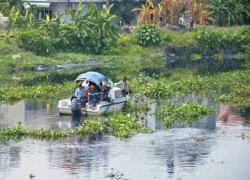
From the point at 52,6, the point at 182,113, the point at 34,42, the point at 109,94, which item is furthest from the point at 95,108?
the point at 52,6

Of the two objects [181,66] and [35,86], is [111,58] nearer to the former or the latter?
[181,66]

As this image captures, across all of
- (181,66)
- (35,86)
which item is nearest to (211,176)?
(35,86)

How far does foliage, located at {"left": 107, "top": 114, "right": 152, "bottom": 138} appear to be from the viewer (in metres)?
36.1

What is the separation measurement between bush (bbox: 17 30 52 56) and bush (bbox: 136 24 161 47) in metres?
8.88

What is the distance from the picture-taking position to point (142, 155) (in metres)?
32.6

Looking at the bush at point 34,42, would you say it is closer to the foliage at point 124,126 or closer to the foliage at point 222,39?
the foliage at point 222,39

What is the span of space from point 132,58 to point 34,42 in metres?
8.09

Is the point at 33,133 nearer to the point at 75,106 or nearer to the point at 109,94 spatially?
the point at 75,106

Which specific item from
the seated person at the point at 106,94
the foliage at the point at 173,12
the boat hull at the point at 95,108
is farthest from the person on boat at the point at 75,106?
the foliage at the point at 173,12

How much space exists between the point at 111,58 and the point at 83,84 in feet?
84.9

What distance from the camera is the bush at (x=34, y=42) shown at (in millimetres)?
64125

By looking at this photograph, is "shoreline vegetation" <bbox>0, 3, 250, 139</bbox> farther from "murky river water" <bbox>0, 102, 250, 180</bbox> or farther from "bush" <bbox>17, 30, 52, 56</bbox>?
"murky river water" <bbox>0, 102, 250, 180</bbox>

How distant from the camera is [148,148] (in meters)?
33.7

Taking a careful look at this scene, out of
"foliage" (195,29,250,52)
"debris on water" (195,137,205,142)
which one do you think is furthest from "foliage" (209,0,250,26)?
"debris on water" (195,137,205,142)
